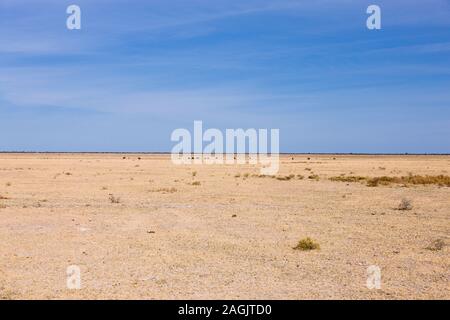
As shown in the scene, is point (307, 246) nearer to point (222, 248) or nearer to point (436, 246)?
point (222, 248)

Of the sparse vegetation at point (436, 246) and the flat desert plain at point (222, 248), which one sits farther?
the sparse vegetation at point (436, 246)

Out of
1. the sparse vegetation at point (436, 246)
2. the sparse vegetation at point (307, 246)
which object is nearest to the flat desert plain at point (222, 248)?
the sparse vegetation at point (436, 246)

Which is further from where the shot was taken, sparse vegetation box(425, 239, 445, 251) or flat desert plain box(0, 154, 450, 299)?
sparse vegetation box(425, 239, 445, 251)

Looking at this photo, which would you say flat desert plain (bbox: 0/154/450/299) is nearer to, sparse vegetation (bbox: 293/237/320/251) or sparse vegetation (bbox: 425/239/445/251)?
sparse vegetation (bbox: 425/239/445/251)

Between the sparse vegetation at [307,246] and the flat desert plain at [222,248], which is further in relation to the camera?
the sparse vegetation at [307,246]

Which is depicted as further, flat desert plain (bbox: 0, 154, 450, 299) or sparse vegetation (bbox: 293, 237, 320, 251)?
sparse vegetation (bbox: 293, 237, 320, 251)

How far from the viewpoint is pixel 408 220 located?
1947 cm

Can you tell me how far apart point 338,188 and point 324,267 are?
23.7 m

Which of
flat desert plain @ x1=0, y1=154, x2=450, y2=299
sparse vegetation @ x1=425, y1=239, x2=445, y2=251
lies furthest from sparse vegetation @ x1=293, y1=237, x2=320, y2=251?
sparse vegetation @ x1=425, y1=239, x2=445, y2=251

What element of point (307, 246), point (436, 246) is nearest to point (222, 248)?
point (307, 246)

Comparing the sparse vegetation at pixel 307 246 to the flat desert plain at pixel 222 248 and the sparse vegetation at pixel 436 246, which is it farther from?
the sparse vegetation at pixel 436 246
